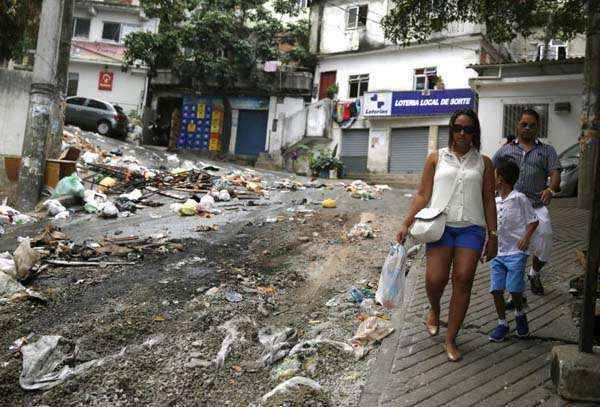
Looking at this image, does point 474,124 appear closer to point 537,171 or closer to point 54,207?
point 537,171

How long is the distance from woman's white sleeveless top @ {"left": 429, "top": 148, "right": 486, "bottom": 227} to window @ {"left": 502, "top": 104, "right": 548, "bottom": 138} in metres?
15.1

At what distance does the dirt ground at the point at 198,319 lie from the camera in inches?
119

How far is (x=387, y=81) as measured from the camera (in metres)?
23.1

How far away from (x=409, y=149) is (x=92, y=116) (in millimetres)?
13680

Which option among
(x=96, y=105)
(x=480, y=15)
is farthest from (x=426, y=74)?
(x=96, y=105)

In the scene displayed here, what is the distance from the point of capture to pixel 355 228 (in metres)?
7.12

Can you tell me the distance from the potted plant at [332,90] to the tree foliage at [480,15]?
526 inches

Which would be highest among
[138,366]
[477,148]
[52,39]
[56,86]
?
[52,39]

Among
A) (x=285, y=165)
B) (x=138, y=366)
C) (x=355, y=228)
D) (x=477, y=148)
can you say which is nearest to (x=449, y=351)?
(x=477, y=148)

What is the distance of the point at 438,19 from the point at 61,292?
851cm

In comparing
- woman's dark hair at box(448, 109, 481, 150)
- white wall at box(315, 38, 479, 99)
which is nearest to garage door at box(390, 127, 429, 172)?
Answer: white wall at box(315, 38, 479, 99)

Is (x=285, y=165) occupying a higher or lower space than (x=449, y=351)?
higher

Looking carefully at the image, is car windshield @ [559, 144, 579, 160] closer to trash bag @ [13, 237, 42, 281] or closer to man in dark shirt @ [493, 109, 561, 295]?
man in dark shirt @ [493, 109, 561, 295]

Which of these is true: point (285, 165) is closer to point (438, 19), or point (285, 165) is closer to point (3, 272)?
point (438, 19)
